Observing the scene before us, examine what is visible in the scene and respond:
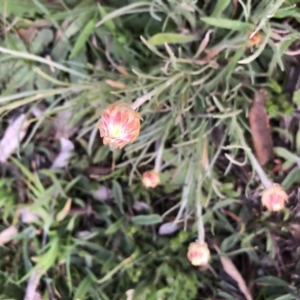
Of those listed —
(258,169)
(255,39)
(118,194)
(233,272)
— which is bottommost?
(233,272)

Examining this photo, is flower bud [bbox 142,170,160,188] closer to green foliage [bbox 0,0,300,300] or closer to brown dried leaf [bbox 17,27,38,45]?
green foliage [bbox 0,0,300,300]

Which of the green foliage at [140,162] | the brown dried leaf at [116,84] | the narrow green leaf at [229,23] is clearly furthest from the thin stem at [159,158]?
the narrow green leaf at [229,23]

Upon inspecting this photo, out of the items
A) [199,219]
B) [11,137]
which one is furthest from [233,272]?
[11,137]

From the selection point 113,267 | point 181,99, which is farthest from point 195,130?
point 113,267

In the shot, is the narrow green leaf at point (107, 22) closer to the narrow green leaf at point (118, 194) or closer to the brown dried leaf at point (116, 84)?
the brown dried leaf at point (116, 84)

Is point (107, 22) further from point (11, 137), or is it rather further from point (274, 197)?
point (274, 197)

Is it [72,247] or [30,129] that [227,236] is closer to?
[72,247]

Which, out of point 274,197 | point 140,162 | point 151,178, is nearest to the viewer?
point 274,197
